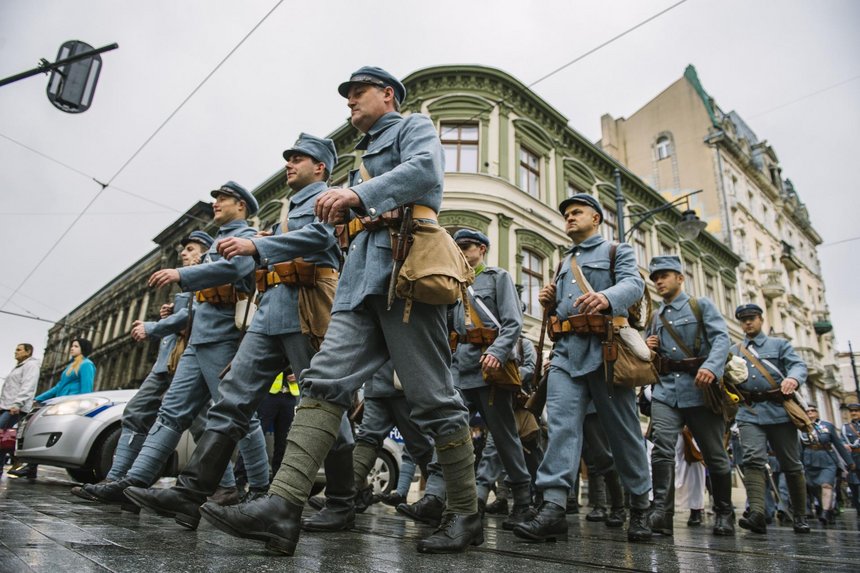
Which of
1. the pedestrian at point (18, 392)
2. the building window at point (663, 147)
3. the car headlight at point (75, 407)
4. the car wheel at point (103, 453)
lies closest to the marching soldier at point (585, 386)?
the car wheel at point (103, 453)

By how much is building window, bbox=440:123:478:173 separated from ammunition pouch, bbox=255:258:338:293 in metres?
15.9

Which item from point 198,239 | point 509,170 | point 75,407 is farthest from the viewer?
point 509,170

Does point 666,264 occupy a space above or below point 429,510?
above

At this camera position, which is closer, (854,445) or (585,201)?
(585,201)

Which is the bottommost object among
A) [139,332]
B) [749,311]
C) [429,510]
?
[429,510]

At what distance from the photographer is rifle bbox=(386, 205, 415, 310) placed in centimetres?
244

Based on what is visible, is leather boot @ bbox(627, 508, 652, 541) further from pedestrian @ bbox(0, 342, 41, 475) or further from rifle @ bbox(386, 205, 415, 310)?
pedestrian @ bbox(0, 342, 41, 475)

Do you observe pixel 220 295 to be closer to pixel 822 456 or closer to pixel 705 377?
pixel 705 377

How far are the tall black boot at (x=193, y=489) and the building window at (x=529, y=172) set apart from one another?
708 inches

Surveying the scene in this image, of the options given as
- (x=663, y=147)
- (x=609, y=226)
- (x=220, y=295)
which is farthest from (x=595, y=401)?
(x=663, y=147)

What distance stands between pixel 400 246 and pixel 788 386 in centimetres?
488

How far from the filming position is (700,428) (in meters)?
4.86

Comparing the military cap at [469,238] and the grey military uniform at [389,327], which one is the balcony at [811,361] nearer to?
the military cap at [469,238]

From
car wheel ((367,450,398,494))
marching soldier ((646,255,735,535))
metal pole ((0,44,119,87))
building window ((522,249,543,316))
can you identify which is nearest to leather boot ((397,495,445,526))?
marching soldier ((646,255,735,535))
